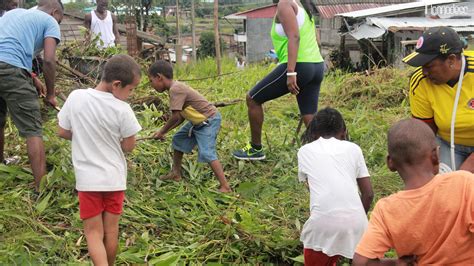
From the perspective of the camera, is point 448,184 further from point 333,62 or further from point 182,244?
point 333,62

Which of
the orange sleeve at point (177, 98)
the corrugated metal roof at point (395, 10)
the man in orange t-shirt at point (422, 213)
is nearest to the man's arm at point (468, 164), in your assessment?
the man in orange t-shirt at point (422, 213)

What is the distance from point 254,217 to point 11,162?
7.18 feet

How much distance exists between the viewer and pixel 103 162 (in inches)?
121

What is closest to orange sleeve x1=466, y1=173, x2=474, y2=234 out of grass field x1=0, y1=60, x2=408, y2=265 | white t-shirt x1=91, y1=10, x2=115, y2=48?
grass field x1=0, y1=60, x2=408, y2=265

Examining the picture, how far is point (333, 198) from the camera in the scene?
2867 millimetres

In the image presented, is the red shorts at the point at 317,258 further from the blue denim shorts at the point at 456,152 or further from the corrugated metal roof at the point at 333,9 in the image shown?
the corrugated metal roof at the point at 333,9

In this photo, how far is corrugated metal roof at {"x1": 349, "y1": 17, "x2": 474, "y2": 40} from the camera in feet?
52.4

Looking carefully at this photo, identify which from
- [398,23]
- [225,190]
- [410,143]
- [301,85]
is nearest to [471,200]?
[410,143]

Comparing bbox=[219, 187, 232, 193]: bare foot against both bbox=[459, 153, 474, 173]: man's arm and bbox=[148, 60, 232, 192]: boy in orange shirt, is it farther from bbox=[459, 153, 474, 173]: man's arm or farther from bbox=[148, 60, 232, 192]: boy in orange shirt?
bbox=[459, 153, 474, 173]: man's arm

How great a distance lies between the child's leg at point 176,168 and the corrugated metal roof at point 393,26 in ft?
40.0

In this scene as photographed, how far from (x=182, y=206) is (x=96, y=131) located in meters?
1.42

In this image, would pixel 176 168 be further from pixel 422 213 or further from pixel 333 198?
pixel 422 213

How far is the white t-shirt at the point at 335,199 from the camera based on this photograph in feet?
9.37

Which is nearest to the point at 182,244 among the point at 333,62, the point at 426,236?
the point at 426,236
